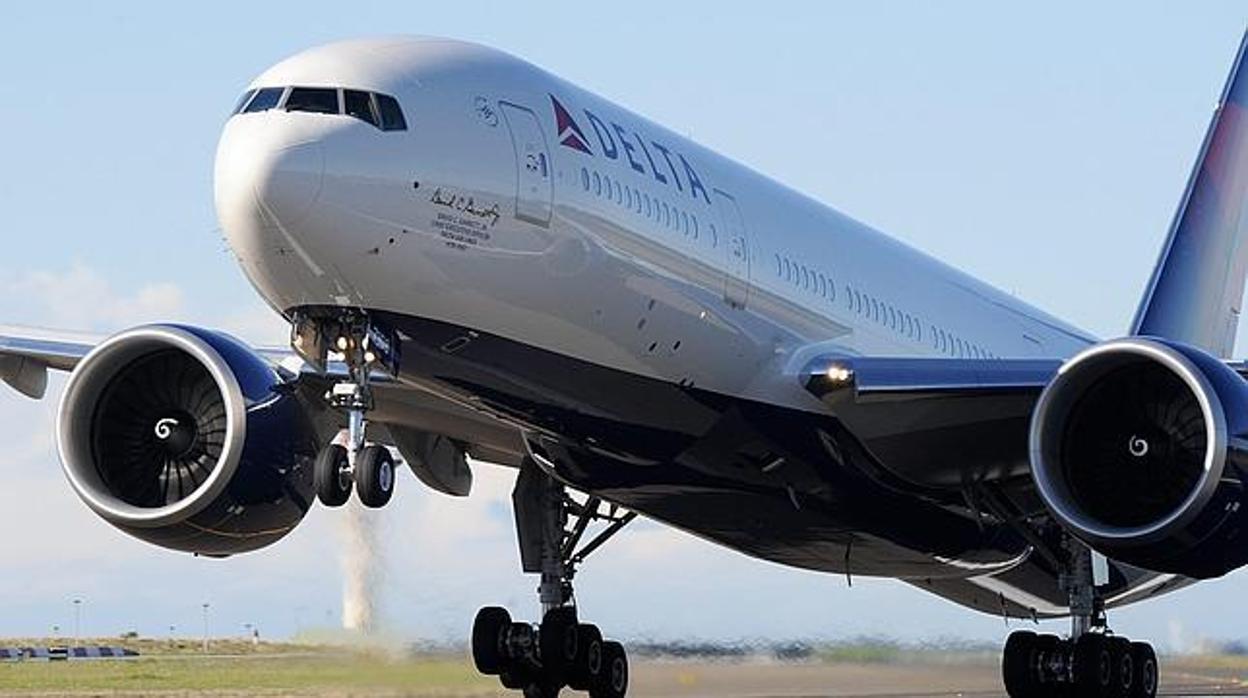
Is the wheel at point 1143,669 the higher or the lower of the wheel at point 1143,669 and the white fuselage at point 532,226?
the lower

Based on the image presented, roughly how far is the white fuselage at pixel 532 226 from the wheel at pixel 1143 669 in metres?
3.82

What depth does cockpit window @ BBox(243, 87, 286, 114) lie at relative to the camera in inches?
737

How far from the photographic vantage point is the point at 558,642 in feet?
84.8

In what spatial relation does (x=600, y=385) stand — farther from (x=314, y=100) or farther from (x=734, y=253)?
(x=314, y=100)

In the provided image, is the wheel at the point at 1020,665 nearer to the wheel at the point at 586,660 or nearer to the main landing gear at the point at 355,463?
the wheel at the point at 586,660

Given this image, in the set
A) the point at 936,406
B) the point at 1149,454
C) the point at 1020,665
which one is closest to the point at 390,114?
the point at 936,406

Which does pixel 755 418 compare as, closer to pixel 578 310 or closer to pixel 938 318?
pixel 578 310

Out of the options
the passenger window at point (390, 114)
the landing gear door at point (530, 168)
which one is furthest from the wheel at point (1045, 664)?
the passenger window at point (390, 114)

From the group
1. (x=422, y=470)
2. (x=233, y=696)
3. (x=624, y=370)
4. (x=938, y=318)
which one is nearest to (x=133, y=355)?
(x=422, y=470)

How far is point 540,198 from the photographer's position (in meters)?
19.9

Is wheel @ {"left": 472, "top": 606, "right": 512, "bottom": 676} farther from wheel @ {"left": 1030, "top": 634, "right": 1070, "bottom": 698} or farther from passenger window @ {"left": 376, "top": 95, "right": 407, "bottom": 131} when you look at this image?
passenger window @ {"left": 376, "top": 95, "right": 407, "bottom": 131}

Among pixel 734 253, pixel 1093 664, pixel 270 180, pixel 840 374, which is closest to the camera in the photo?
pixel 270 180

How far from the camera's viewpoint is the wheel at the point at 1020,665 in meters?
25.6

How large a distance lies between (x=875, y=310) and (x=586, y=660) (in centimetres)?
444
